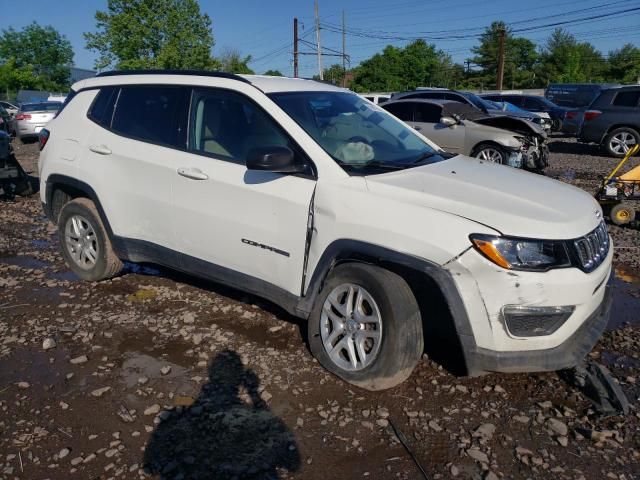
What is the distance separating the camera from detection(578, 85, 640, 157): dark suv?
14.0 meters

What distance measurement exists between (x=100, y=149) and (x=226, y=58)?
5844cm

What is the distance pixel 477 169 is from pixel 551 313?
1.32m

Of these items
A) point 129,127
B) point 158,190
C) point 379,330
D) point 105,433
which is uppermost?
point 129,127

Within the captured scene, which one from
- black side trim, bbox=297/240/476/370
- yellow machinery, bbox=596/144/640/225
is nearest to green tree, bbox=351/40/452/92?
yellow machinery, bbox=596/144/640/225

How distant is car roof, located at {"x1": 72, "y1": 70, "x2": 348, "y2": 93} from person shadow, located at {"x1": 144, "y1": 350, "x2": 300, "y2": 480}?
2.13 meters

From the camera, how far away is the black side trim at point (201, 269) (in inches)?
149

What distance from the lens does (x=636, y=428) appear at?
3.05 meters

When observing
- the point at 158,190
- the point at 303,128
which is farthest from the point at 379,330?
the point at 158,190

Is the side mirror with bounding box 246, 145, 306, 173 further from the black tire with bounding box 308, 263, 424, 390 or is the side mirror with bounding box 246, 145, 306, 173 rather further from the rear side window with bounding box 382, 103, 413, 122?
the rear side window with bounding box 382, 103, 413, 122

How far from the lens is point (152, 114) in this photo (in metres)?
4.54

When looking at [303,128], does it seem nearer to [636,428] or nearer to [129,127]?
[129,127]

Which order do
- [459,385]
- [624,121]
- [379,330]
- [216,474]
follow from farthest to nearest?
[624,121] → [459,385] → [379,330] → [216,474]

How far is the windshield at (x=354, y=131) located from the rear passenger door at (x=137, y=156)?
3.25ft

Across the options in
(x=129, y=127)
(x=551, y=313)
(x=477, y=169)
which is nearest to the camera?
(x=551, y=313)
